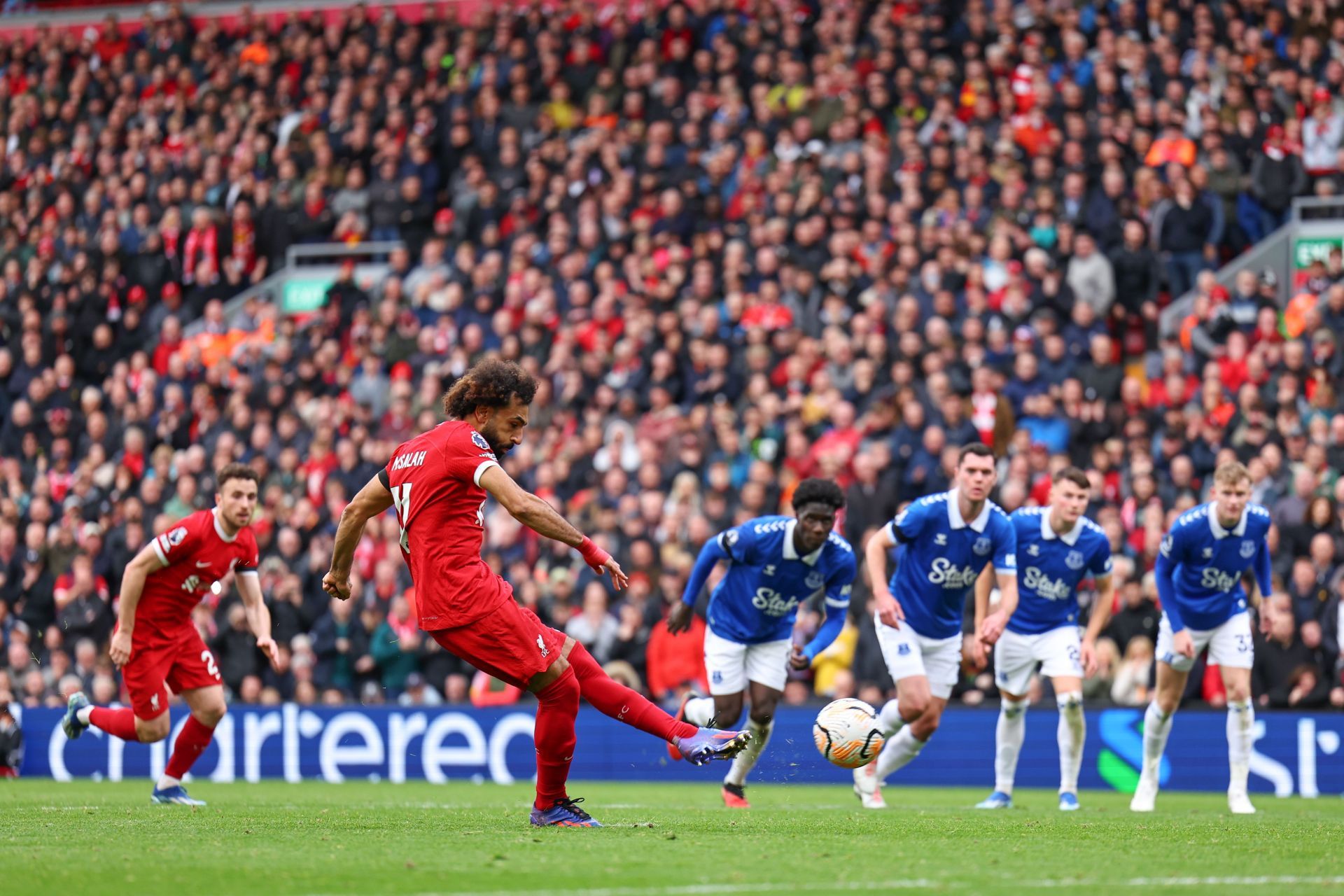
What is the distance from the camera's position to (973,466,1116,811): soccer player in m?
13.3

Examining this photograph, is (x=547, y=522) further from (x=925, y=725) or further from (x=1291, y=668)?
(x=1291, y=668)

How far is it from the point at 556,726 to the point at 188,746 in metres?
4.30

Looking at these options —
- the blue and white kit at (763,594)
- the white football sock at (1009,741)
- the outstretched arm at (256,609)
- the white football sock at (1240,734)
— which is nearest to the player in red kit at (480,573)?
the blue and white kit at (763,594)

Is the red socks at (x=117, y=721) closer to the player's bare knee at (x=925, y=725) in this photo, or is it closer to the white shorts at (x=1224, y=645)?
the player's bare knee at (x=925, y=725)

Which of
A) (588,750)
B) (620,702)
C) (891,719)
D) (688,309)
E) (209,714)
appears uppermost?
(688,309)

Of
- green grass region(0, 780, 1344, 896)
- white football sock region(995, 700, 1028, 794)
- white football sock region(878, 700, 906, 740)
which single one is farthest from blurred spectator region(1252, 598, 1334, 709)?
white football sock region(878, 700, 906, 740)

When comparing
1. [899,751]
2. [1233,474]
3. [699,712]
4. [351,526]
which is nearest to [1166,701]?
[1233,474]

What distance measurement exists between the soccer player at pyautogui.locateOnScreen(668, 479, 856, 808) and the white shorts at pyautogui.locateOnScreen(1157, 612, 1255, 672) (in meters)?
2.44

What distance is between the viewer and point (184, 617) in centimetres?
1270

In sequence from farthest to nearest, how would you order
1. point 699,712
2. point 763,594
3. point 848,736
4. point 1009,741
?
1. point 1009,741
2. point 763,594
3. point 848,736
4. point 699,712

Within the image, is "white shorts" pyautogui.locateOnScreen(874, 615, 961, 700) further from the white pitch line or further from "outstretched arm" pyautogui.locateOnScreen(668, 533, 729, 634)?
the white pitch line

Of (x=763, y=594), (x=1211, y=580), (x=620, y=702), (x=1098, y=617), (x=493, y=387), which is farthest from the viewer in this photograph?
(x=1098, y=617)

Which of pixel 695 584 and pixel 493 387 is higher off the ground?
pixel 493 387

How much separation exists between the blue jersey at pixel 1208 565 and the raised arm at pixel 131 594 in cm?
720
